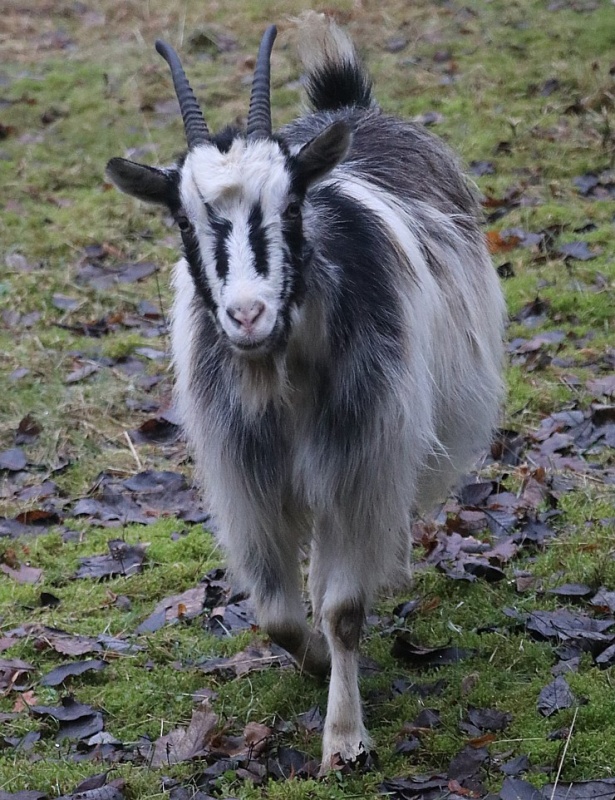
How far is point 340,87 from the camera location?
17.3ft

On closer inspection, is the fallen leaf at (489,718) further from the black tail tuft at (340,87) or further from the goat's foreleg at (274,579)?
the black tail tuft at (340,87)

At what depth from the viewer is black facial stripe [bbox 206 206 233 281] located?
3307 millimetres

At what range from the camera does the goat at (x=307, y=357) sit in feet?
11.1

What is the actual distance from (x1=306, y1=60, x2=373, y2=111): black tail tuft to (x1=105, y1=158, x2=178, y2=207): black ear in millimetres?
1768

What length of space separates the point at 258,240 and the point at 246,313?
0.27 m

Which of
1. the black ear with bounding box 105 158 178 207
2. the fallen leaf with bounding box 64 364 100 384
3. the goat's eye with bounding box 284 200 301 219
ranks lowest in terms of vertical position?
the fallen leaf with bounding box 64 364 100 384

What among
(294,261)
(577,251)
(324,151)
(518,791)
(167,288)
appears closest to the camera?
(518,791)

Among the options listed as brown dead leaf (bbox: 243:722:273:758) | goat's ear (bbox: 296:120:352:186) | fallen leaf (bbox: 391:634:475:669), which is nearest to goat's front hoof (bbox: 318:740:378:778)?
brown dead leaf (bbox: 243:722:273:758)

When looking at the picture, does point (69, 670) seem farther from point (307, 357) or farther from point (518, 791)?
point (518, 791)

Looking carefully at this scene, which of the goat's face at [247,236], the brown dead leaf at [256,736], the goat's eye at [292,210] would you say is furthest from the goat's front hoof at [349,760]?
the goat's eye at [292,210]

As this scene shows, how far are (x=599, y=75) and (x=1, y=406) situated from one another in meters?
5.88

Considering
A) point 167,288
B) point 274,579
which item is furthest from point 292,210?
point 167,288

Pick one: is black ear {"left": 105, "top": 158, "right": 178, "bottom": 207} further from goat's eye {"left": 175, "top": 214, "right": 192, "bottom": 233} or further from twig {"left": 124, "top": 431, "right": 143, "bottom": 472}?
twig {"left": 124, "top": 431, "right": 143, "bottom": 472}

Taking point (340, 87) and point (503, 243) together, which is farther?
point (503, 243)
